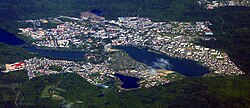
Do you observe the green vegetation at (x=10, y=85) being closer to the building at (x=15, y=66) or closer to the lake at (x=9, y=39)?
the building at (x=15, y=66)

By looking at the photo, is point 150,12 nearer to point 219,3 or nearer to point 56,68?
point 219,3

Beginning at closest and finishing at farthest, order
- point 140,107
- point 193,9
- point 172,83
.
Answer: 1. point 140,107
2. point 172,83
3. point 193,9

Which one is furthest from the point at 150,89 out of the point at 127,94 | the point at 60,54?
the point at 60,54

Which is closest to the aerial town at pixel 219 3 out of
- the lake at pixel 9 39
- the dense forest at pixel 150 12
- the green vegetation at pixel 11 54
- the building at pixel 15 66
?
the dense forest at pixel 150 12

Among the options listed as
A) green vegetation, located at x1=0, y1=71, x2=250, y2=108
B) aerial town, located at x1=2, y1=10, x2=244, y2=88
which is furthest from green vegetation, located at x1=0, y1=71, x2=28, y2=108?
aerial town, located at x1=2, y1=10, x2=244, y2=88

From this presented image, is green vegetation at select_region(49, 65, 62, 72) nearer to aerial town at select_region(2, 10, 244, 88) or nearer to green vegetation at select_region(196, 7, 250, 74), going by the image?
aerial town at select_region(2, 10, 244, 88)

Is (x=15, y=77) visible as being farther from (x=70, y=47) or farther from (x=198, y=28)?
(x=198, y=28)

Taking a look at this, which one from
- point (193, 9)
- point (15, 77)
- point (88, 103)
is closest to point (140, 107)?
point (88, 103)
